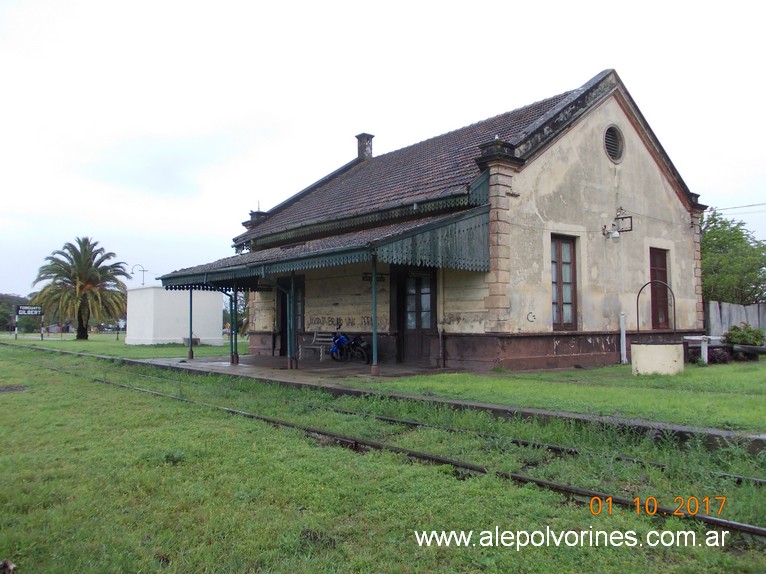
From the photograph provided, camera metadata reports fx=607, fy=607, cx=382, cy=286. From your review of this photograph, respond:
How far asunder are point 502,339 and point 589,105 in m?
6.95

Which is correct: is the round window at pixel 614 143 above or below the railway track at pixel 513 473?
above

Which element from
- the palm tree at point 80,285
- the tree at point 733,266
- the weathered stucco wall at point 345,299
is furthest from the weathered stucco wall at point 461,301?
the palm tree at point 80,285

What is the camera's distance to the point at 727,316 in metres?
21.0

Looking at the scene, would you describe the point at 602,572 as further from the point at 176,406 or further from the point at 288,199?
the point at 288,199

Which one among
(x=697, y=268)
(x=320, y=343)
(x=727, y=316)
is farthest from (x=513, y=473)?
(x=727, y=316)

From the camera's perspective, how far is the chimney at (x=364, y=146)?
24.8 metres

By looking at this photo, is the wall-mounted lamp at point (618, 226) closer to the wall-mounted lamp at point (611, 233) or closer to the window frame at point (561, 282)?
the wall-mounted lamp at point (611, 233)

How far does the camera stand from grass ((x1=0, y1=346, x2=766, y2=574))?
3.84 m

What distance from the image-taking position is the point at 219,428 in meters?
8.06

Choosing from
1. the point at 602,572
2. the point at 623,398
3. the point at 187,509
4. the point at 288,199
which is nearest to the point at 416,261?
the point at 623,398

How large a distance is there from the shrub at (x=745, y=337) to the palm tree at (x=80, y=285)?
115ft
